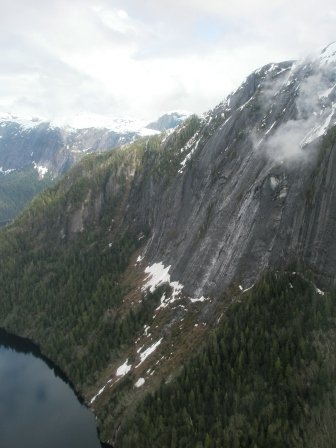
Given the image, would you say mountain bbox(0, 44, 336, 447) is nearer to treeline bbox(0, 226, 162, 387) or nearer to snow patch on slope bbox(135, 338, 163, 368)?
snow patch on slope bbox(135, 338, 163, 368)

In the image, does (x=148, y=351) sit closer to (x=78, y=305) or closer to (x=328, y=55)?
(x=78, y=305)

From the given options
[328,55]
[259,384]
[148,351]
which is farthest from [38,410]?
[328,55]

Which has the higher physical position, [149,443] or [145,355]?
[145,355]

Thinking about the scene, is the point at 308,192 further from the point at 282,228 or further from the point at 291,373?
the point at 291,373

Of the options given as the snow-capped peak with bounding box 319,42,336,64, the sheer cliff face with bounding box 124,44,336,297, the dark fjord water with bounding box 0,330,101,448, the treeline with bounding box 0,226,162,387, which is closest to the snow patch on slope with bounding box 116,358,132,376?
the treeline with bounding box 0,226,162,387

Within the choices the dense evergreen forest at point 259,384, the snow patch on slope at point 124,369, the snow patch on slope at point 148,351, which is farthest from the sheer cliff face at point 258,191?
the snow patch on slope at point 124,369

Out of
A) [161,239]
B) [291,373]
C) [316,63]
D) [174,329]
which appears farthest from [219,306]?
[316,63]
